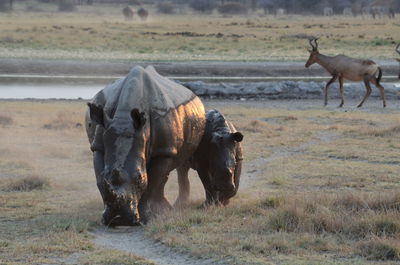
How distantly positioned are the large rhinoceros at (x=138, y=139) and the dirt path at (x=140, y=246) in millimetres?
132

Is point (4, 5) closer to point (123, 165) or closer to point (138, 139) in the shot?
point (138, 139)

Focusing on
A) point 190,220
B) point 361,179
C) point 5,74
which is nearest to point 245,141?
point 361,179

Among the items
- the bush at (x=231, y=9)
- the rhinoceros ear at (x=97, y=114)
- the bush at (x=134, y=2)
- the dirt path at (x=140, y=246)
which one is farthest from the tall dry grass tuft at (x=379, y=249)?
the bush at (x=134, y=2)

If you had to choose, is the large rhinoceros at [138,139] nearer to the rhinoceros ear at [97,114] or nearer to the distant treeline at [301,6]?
the rhinoceros ear at [97,114]

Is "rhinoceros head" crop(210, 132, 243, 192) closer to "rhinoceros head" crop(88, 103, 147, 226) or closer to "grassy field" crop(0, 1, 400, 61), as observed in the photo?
"rhinoceros head" crop(88, 103, 147, 226)

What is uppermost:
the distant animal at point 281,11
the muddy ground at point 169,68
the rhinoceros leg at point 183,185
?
the rhinoceros leg at point 183,185

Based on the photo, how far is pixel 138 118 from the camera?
809cm

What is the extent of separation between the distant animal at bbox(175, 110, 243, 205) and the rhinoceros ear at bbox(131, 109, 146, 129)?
59.9 inches

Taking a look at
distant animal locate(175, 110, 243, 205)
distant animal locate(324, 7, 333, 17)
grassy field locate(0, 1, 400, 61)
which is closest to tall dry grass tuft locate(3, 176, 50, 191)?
distant animal locate(175, 110, 243, 205)

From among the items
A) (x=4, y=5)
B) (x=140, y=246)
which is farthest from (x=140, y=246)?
(x=4, y=5)

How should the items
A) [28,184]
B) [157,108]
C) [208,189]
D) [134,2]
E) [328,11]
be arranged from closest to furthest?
[157,108] < [208,189] < [28,184] < [328,11] < [134,2]

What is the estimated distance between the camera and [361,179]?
11.7 m

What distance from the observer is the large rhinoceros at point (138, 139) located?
796 cm

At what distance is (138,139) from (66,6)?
271 feet
